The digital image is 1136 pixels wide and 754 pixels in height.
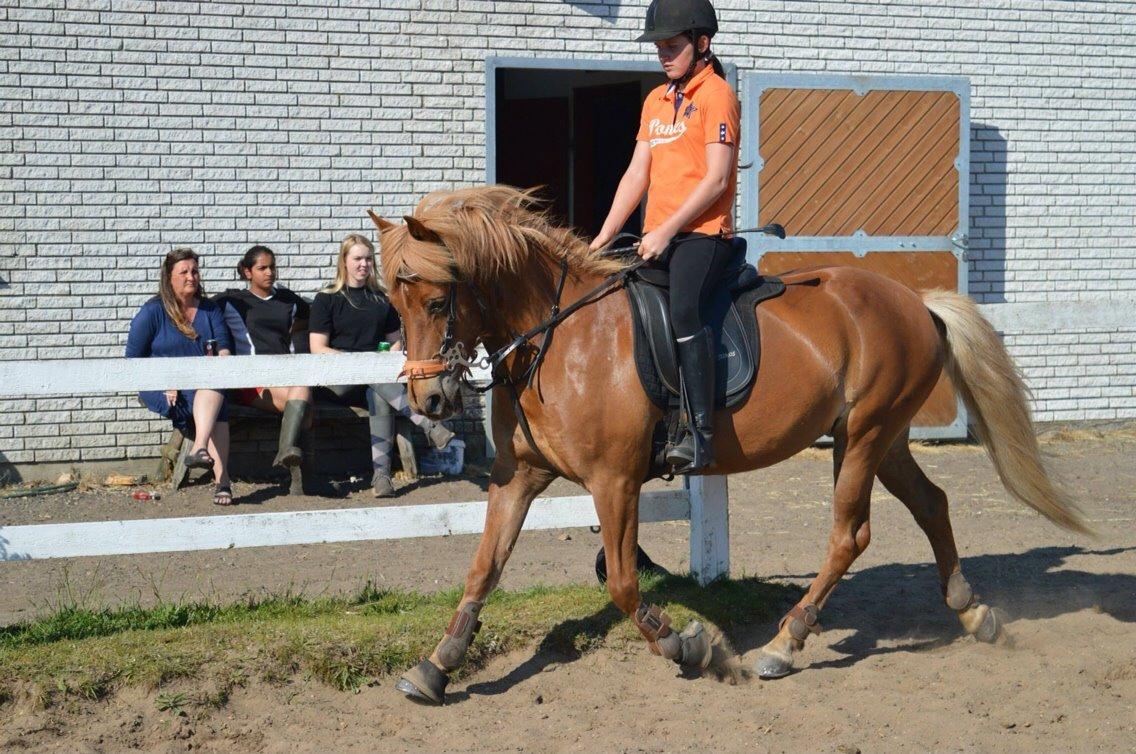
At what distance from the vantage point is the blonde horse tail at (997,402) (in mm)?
5684

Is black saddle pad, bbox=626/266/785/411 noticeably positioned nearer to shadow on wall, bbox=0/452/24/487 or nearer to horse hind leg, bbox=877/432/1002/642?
horse hind leg, bbox=877/432/1002/642

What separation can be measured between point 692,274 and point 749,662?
1700 mm

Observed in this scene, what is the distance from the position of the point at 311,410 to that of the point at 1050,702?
5763 millimetres

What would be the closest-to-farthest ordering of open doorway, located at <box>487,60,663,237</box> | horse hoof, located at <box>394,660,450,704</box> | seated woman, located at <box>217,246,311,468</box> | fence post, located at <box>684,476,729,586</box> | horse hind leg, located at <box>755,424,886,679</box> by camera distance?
horse hoof, located at <box>394,660,450,704</box> < horse hind leg, located at <box>755,424,886,679</box> < fence post, located at <box>684,476,729,586</box> < seated woman, located at <box>217,246,311,468</box> < open doorway, located at <box>487,60,663,237</box>

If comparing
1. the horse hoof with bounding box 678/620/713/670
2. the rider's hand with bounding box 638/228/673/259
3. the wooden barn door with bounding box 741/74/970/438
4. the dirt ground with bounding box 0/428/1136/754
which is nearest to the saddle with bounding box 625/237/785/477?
the rider's hand with bounding box 638/228/673/259

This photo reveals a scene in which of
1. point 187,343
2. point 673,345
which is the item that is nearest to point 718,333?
point 673,345

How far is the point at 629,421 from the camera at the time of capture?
15.6 feet

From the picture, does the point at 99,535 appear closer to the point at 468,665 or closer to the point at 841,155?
the point at 468,665

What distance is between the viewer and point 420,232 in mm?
4418

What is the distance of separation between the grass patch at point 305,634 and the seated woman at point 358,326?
318 centimetres

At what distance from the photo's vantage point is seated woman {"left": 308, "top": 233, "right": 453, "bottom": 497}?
9164 mm

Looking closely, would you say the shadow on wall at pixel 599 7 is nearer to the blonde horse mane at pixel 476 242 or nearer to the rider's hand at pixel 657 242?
the blonde horse mane at pixel 476 242

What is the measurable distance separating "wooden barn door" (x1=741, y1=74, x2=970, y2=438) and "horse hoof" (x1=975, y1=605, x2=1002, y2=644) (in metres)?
5.16

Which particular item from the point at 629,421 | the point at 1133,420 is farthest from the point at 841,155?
the point at 629,421
